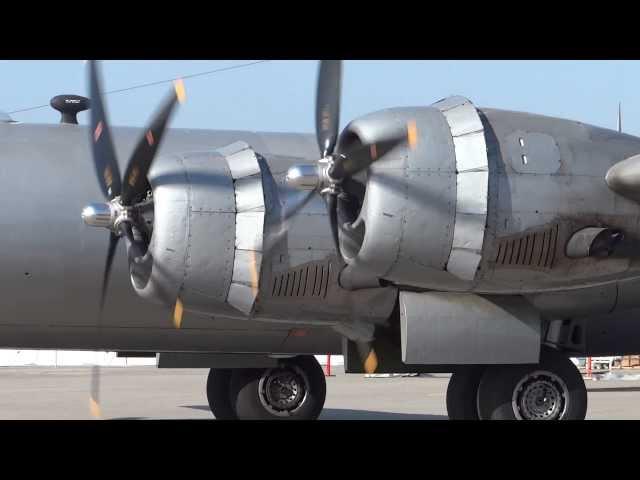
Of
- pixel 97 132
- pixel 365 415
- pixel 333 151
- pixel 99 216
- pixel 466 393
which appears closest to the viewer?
pixel 333 151

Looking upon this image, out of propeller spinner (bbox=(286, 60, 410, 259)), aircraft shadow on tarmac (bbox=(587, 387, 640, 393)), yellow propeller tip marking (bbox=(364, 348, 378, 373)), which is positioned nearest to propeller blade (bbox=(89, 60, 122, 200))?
propeller spinner (bbox=(286, 60, 410, 259))

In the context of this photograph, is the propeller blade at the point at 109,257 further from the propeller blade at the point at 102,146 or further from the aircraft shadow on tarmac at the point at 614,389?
the aircraft shadow on tarmac at the point at 614,389

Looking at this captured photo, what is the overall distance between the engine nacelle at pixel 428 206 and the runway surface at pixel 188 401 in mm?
9053

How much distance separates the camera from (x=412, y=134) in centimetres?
1224

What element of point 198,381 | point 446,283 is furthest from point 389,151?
point 198,381

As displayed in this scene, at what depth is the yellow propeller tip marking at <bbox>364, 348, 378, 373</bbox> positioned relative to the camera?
46.7ft

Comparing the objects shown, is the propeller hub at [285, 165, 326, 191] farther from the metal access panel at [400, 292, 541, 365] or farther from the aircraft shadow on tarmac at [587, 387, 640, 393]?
the aircraft shadow on tarmac at [587, 387, 640, 393]

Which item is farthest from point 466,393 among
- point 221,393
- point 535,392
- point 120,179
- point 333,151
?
point 120,179

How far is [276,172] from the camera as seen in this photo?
13789 mm

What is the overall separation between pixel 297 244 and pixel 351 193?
1358 mm

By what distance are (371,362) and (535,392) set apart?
7.82ft

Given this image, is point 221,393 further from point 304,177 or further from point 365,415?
point 304,177
